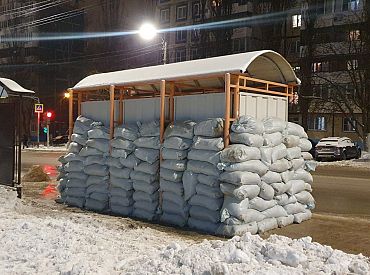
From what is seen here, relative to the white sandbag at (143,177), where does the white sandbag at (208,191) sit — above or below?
below

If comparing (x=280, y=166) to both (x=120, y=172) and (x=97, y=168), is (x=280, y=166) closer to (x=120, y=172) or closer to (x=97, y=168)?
(x=120, y=172)

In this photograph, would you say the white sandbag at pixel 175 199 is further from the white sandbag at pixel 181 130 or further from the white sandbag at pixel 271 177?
the white sandbag at pixel 271 177

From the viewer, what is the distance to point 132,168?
866 centimetres

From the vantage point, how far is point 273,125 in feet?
25.3

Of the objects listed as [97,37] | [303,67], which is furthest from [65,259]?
[97,37]

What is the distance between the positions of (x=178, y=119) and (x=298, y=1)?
3931 centimetres

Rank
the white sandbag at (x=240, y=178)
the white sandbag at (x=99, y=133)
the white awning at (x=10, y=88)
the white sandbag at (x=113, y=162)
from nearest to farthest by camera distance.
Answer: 1. the white sandbag at (x=240, y=178)
2. the white sandbag at (x=113, y=162)
3. the white sandbag at (x=99, y=133)
4. the white awning at (x=10, y=88)

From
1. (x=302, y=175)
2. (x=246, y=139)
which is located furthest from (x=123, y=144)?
(x=302, y=175)

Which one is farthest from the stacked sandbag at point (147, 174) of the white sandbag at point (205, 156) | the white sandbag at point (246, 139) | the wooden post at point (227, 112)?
the white sandbag at point (246, 139)

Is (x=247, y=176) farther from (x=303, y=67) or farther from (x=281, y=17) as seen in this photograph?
(x=281, y=17)

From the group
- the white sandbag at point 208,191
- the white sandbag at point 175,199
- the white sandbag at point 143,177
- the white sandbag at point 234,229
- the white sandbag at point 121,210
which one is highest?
the white sandbag at point 143,177

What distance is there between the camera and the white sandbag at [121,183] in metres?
8.73

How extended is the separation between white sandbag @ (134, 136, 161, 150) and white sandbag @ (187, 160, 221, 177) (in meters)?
0.91

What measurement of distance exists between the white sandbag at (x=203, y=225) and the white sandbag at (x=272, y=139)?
5.14 ft
